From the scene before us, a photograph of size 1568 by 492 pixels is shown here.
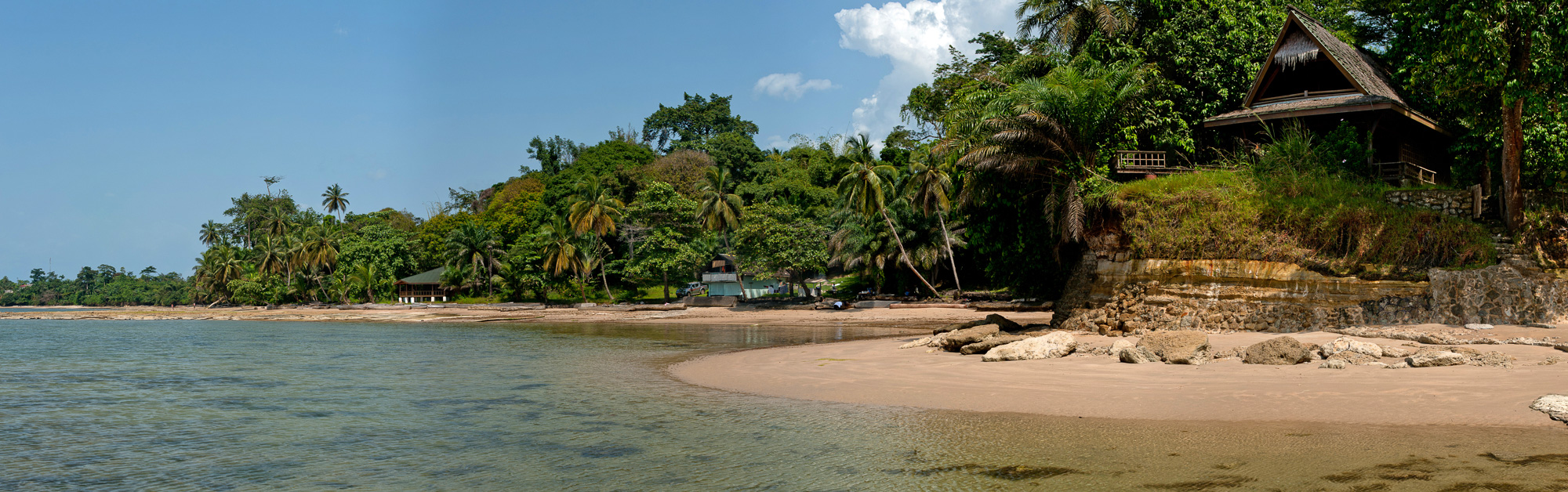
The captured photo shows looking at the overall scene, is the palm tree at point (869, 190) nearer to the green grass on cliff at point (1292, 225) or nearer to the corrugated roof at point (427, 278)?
the green grass on cliff at point (1292, 225)

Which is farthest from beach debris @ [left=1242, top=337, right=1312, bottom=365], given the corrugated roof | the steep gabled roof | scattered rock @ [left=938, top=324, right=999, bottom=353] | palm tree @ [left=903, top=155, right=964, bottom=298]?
the corrugated roof

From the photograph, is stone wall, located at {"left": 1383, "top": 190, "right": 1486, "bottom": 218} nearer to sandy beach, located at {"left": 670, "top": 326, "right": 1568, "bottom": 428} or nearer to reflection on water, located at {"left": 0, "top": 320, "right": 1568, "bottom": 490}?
sandy beach, located at {"left": 670, "top": 326, "right": 1568, "bottom": 428}

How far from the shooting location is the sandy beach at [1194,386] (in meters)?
8.58

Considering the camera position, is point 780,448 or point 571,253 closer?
point 780,448

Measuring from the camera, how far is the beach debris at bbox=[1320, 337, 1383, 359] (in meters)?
11.1

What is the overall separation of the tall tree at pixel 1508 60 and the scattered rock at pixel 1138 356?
8914 mm

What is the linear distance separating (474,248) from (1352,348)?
5428 centimetres

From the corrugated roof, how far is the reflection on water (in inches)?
1913

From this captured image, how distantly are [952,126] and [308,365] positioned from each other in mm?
16650

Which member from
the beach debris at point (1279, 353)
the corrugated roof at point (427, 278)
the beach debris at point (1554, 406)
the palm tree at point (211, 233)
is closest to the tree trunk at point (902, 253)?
the beach debris at point (1279, 353)

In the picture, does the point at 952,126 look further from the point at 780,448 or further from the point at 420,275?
the point at 420,275

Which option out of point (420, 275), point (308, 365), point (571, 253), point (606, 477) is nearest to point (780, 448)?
point (606, 477)

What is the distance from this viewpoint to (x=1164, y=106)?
2311 centimetres

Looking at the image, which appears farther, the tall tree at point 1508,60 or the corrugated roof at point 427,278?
the corrugated roof at point 427,278
